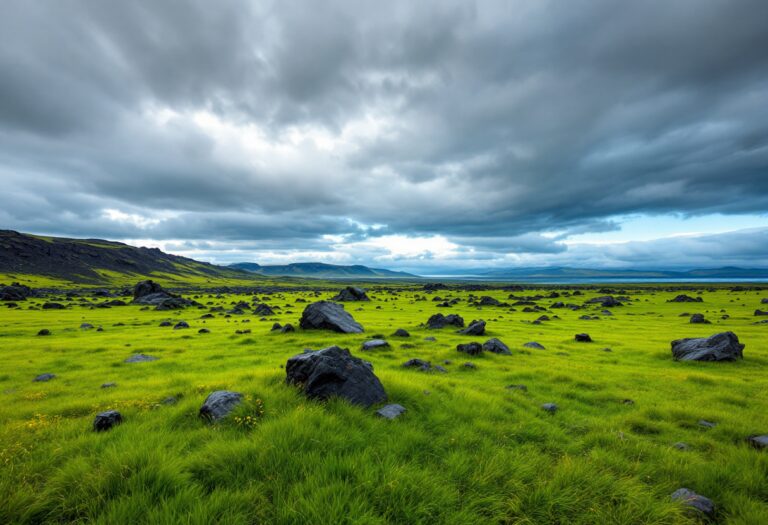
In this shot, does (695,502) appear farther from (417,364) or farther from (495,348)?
(495,348)

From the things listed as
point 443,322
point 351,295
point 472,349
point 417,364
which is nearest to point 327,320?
point 443,322

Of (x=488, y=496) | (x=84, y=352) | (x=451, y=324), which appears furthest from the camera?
(x=451, y=324)

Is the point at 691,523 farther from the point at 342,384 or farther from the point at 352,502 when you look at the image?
the point at 342,384

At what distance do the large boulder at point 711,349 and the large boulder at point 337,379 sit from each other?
64.9 feet

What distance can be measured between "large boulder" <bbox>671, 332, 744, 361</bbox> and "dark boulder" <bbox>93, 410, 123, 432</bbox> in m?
25.8

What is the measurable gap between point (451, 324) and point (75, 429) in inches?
1161

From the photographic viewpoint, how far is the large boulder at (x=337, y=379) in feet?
28.7

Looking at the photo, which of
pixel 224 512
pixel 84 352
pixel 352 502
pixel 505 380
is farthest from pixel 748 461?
pixel 84 352

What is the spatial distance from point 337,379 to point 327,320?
63.2 feet

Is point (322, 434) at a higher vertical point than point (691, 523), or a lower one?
higher

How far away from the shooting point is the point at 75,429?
23.5 ft

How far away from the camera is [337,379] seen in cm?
893

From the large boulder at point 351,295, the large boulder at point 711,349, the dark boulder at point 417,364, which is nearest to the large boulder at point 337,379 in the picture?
the dark boulder at point 417,364

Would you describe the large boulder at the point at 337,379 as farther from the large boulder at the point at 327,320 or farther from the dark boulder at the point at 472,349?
the large boulder at the point at 327,320
